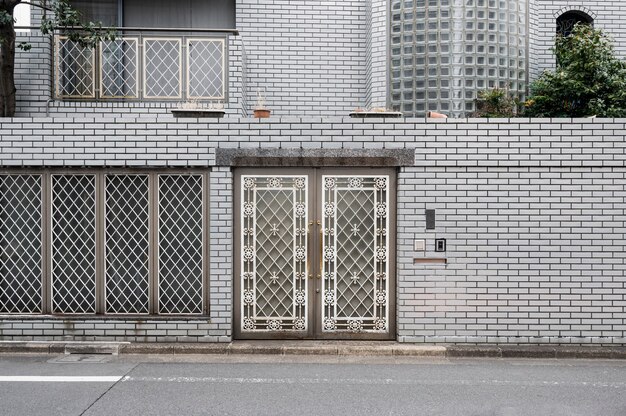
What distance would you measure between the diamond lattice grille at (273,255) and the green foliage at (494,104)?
13.7 ft

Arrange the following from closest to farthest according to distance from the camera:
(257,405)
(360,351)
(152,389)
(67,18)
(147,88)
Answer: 1. (257,405)
2. (152,389)
3. (360,351)
4. (67,18)
5. (147,88)

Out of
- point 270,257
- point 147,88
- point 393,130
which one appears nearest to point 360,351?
point 270,257

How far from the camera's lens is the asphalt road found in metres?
6.07

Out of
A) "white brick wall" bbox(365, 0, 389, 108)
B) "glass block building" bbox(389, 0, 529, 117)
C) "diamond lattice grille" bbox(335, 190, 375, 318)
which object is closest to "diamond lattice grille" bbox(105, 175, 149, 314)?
"diamond lattice grille" bbox(335, 190, 375, 318)

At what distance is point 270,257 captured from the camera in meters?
8.70

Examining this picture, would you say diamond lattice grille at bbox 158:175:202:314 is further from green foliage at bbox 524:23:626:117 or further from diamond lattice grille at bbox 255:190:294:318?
green foliage at bbox 524:23:626:117

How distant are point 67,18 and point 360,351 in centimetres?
680

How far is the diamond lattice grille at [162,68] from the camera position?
34.7ft

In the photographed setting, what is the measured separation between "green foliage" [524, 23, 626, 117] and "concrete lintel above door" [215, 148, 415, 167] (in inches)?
153

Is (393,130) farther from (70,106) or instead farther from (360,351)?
(70,106)

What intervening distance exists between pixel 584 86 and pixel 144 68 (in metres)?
7.49

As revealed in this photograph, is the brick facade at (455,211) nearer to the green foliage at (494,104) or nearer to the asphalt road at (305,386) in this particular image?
the asphalt road at (305,386)

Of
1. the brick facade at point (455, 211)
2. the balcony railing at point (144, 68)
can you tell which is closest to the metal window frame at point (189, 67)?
the balcony railing at point (144, 68)

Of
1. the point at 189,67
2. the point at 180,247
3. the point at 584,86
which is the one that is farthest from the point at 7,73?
the point at 584,86
